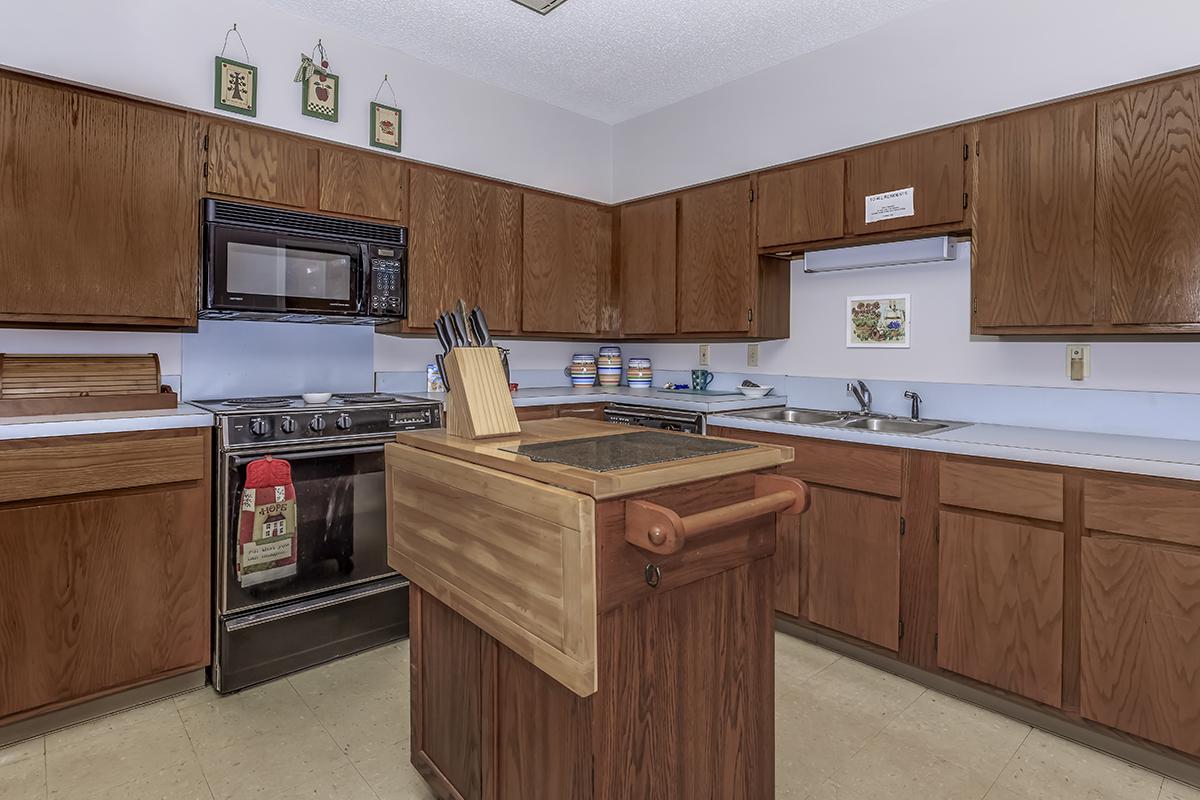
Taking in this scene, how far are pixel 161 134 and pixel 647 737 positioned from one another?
2.59 metres

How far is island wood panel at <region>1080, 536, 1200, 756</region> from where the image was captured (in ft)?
5.81

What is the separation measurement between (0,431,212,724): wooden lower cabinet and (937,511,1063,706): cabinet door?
2587 millimetres

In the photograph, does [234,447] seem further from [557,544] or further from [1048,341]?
[1048,341]

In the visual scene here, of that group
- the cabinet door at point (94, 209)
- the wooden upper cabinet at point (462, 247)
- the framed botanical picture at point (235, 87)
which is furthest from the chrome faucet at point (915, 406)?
the framed botanical picture at point (235, 87)

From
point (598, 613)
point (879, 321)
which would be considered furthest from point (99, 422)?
point (879, 321)

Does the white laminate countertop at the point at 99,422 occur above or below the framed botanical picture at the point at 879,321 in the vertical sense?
below

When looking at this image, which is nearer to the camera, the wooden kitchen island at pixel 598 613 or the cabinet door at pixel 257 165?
the wooden kitchen island at pixel 598 613

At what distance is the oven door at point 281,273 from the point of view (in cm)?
245

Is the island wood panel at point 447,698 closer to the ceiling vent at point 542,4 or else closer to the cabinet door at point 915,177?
the cabinet door at point 915,177

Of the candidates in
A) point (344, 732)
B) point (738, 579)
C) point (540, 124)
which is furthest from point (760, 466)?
point (540, 124)

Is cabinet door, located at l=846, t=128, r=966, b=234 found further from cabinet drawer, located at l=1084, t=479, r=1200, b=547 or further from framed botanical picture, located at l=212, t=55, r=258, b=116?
framed botanical picture, located at l=212, t=55, r=258, b=116

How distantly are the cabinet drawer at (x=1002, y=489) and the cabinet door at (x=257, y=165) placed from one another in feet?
8.96

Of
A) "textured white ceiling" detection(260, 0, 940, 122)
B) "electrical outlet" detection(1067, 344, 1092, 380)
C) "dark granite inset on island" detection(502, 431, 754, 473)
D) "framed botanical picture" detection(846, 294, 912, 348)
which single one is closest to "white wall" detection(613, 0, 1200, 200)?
"textured white ceiling" detection(260, 0, 940, 122)

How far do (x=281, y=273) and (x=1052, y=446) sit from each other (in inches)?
113
